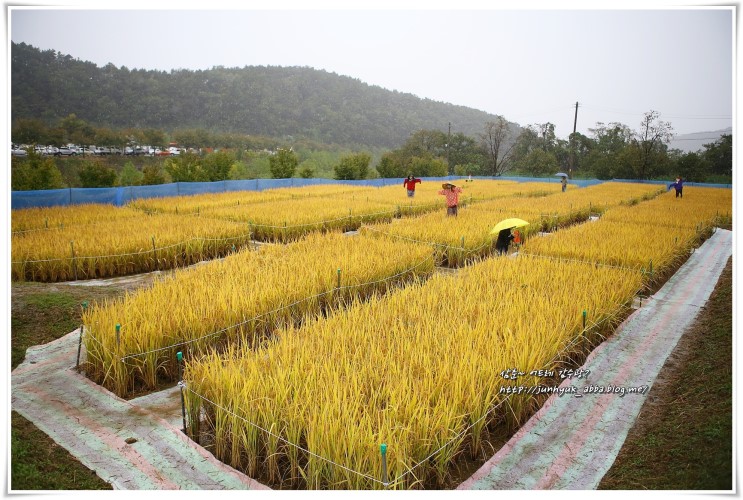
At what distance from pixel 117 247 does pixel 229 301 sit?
3.60 metres

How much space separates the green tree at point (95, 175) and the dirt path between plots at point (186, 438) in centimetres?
1186

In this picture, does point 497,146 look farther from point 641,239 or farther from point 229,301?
point 229,301

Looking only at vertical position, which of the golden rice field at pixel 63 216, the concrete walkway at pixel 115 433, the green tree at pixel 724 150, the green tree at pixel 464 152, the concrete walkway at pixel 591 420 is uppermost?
the green tree at pixel 464 152

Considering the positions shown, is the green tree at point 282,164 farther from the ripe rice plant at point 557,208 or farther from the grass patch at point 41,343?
the grass patch at point 41,343

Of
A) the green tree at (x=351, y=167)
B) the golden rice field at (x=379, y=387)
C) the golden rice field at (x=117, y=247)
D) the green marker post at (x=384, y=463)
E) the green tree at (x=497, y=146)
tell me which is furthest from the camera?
the green tree at (x=497, y=146)

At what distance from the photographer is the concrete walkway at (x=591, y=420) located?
2502mm

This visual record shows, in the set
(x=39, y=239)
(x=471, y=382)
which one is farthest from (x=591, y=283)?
(x=39, y=239)

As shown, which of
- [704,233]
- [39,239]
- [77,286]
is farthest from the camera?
[704,233]

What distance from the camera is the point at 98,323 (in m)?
3.80

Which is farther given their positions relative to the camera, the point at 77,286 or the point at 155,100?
the point at 155,100

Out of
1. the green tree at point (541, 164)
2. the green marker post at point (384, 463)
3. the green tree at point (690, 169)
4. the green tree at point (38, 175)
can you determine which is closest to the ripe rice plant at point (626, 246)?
the green tree at point (690, 169)
